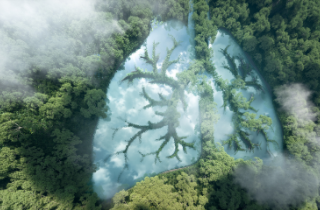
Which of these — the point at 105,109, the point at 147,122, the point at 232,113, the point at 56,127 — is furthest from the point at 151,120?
the point at 232,113

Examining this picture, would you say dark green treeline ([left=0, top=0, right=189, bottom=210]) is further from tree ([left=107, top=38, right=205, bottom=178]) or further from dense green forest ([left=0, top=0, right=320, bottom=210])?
tree ([left=107, top=38, right=205, bottom=178])

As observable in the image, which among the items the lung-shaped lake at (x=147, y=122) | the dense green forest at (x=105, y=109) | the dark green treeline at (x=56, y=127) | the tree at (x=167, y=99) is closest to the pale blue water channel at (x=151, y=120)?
the lung-shaped lake at (x=147, y=122)

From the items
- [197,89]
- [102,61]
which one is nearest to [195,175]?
[197,89]

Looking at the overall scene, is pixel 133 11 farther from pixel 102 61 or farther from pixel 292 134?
pixel 292 134

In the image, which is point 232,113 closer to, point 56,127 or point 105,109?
point 105,109

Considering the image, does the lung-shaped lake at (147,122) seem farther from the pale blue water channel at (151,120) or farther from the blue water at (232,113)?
the blue water at (232,113)

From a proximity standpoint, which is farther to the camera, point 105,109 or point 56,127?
point 105,109

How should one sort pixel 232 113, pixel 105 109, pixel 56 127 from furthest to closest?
pixel 232 113, pixel 105 109, pixel 56 127
